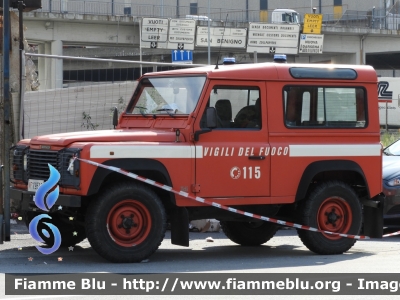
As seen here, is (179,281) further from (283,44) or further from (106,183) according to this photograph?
(283,44)

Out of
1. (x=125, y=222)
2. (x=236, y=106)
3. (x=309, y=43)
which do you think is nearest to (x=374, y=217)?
(x=236, y=106)

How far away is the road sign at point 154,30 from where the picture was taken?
51.1 m

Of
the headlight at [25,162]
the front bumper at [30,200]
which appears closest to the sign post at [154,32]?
the headlight at [25,162]

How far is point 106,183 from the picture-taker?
10086 mm

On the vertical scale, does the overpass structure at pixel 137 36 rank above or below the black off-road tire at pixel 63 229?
above

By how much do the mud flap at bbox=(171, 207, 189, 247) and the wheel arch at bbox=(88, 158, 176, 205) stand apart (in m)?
0.22

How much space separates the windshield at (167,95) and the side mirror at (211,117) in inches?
13.0

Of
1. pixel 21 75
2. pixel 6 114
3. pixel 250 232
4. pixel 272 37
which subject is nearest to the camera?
pixel 6 114

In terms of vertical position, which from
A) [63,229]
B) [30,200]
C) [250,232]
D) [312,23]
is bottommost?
[250,232]

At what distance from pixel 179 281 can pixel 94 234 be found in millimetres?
1521

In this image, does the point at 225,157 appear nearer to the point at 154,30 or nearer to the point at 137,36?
the point at 154,30

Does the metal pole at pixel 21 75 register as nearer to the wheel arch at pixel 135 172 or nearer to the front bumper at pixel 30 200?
the front bumper at pixel 30 200

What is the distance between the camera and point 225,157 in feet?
34.5

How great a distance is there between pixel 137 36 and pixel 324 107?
4619 cm
